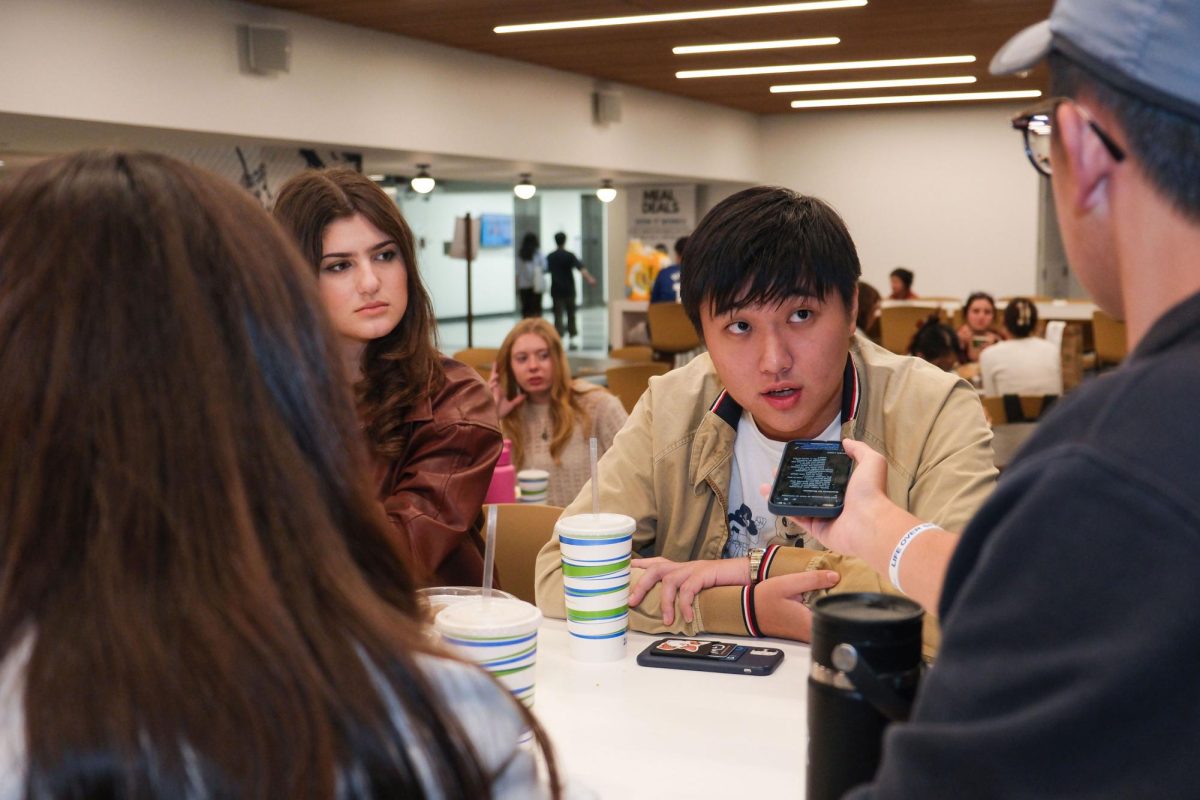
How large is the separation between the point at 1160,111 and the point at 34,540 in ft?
2.68

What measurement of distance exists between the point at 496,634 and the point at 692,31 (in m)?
7.32

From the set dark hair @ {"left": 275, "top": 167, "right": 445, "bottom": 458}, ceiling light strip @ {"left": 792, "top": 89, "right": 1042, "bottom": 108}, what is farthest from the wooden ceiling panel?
dark hair @ {"left": 275, "top": 167, "right": 445, "bottom": 458}

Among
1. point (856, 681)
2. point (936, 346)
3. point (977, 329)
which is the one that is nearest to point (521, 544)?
point (856, 681)

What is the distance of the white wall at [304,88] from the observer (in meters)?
6.03

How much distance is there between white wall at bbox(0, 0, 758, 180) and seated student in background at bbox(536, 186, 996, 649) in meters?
4.99

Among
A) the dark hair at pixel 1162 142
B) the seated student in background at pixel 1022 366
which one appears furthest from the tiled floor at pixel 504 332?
the dark hair at pixel 1162 142

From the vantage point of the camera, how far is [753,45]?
8.70 metres

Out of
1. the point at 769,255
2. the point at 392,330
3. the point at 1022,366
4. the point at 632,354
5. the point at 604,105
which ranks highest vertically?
the point at 604,105

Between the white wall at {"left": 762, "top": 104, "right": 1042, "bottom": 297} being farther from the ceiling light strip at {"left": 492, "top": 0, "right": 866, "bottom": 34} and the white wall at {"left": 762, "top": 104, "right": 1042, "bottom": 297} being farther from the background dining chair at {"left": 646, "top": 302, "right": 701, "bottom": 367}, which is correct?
the ceiling light strip at {"left": 492, "top": 0, "right": 866, "bottom": 34}

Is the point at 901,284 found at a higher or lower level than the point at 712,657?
higher

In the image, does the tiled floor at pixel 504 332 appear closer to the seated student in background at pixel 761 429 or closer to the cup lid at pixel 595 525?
the seated student in background at pixel 761 429

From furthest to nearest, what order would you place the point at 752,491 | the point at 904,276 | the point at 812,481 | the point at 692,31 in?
the point at 904,276
the point at 692,31
the point at 752,491
the point at 812,481

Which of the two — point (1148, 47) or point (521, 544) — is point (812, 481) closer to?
point (1148, 47)

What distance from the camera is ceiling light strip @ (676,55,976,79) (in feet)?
31.6
